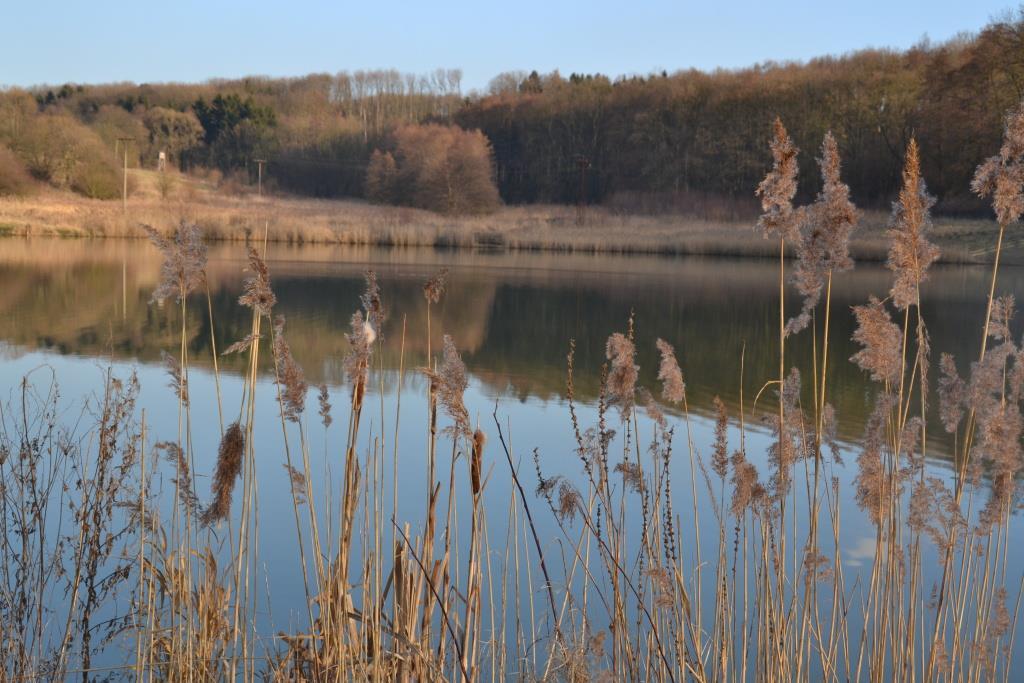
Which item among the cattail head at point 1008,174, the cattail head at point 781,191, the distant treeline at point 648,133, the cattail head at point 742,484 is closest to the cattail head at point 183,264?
the cattail head at point 781,191

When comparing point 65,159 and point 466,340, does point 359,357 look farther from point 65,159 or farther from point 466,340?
point 65,159

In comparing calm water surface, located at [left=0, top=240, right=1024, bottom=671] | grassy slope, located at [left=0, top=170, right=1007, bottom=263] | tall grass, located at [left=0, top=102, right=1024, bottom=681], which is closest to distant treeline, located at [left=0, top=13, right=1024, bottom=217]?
grassy slope, located at [left=0, top=170, right=1007, bottom=263]

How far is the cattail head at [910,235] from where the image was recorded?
1858 millimetres

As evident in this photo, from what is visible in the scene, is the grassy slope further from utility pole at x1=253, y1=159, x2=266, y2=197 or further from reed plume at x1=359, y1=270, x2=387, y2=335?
reed plume at x1=359, y1=270, x2=387, y2=335

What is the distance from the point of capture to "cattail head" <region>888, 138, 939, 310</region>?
1858mm

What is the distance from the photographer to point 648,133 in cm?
3725

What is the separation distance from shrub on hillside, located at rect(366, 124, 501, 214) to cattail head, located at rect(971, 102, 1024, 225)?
1320 inches

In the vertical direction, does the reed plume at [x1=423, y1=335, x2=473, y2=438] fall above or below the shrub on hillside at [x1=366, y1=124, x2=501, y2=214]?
below

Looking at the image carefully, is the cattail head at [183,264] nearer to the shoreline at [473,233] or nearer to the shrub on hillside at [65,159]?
the shoreline at [473,233]

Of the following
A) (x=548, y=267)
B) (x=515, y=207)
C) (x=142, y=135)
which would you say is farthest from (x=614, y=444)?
(x=142, y=135)

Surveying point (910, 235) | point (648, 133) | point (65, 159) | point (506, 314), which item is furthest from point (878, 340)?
point (648, 133)

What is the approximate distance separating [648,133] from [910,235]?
1430 inches

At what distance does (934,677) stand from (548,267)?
58.2 ft

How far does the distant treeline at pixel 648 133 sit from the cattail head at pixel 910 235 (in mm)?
22032
